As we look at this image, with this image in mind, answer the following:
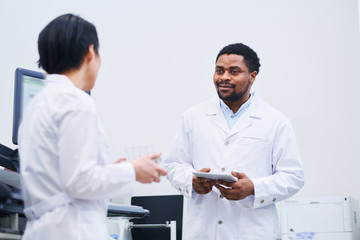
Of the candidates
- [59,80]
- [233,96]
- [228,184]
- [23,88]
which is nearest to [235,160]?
[228,184]

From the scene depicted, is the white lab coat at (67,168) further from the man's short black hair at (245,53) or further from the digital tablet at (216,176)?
the man's short black hair at (245,53)

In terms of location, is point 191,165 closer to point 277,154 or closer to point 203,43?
point 277,154

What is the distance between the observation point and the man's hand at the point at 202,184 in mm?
1989

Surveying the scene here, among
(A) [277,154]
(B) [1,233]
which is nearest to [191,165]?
(A) [277,154]

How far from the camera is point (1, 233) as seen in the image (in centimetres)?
126

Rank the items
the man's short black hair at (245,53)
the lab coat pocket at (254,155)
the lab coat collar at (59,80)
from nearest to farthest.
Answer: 1. the lab coat collar at (59,80)
2. the lab coat pocket at (254,155)
3. the man's short black hair at (245,53)

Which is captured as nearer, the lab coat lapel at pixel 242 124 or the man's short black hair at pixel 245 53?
the lab coat lapel at pixel 242 124

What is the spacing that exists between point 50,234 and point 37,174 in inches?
5.6

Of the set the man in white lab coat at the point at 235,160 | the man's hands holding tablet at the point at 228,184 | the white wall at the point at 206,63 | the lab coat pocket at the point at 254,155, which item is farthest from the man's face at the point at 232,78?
the white wall at the point at 206,63

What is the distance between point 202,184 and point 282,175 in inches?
13.3

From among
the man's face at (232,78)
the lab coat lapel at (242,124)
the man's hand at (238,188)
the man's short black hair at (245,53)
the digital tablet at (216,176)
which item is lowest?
the man's hand at (238,188)

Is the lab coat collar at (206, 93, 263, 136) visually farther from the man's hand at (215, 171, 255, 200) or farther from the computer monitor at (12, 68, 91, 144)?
the computer monitor at (12, 68, 91, 144)

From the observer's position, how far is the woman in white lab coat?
1129mm

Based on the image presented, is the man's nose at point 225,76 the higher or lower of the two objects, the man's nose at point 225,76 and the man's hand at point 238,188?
the higher
